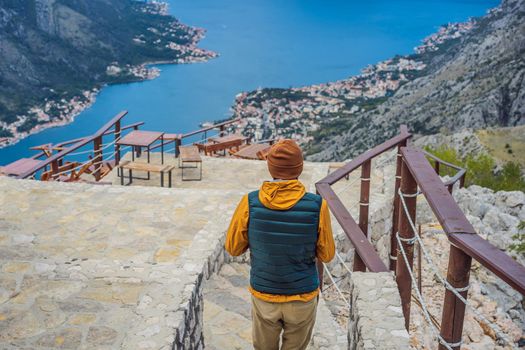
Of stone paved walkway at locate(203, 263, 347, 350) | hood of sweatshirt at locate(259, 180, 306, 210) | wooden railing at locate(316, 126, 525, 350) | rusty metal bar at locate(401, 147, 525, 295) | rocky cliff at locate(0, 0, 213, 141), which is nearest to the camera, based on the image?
rusty metal bar at locate(401, 147, 525, 295)

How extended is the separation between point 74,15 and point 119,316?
93683 millimetres

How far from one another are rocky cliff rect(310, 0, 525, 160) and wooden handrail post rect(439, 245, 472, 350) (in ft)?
112

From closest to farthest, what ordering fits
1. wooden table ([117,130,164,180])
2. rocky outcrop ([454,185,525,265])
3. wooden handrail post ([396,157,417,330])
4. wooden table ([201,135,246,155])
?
wooden handrail post ([396,157,417,330]) < rocky outcrop ([454,185,525,265]) < wooden table ([117,130,164,180]) < wooden table ([201,135,246,155])

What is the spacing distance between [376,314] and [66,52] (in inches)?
3299

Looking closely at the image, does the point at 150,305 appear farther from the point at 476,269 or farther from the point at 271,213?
the point at 476,269

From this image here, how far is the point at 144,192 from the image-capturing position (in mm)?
6137

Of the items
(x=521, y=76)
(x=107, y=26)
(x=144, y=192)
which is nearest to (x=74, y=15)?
(x=107, y=26)

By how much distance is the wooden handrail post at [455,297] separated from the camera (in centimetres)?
215

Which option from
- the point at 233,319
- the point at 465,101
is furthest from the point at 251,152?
the point at 465,101

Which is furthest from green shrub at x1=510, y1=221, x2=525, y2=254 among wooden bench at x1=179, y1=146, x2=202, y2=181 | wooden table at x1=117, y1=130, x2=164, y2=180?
wooden table at x1=117, y1=130, x2=164, y2=180

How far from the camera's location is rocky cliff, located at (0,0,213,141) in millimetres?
62094

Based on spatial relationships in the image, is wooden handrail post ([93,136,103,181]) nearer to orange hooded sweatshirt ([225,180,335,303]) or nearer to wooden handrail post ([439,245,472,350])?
orange hooded sweatshirt ([225,180,335,303])

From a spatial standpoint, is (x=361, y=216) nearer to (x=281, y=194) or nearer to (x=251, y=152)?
(x=281, y=194)

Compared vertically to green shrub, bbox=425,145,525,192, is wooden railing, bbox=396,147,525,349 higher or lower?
higher
